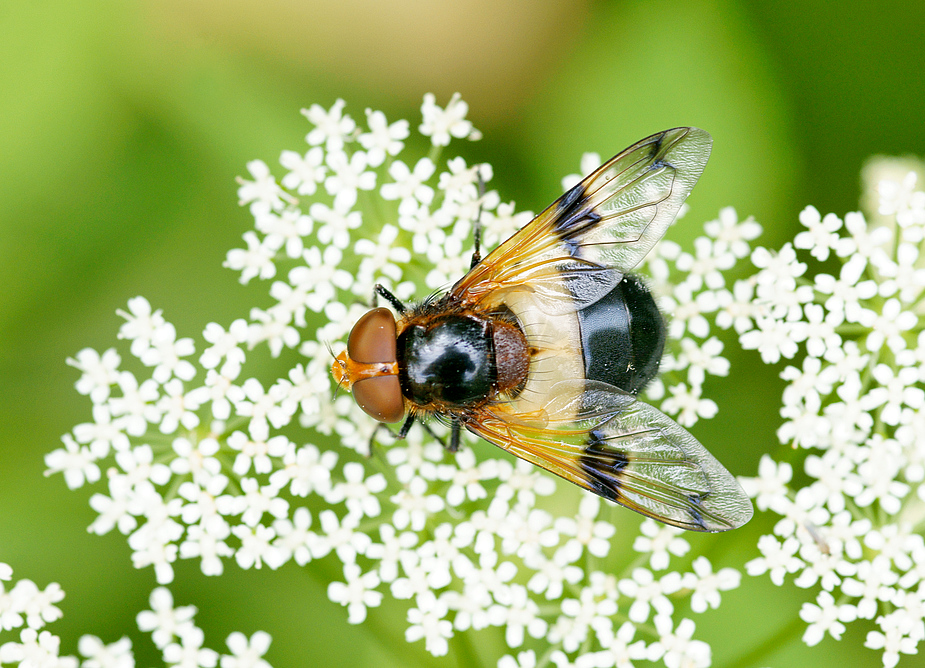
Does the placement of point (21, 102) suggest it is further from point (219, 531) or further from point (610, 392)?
point (610, 392)

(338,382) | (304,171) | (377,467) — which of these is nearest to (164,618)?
(377,467)

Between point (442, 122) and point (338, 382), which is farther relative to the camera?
point (442, 122)

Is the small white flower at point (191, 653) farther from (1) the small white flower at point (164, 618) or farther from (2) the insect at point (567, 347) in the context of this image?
(2) the insect at point (567, 347)

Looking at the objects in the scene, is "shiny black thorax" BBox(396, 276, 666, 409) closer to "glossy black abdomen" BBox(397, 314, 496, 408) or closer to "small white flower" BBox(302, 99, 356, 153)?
"glossy black abdomen" BBox(397, 314, 496, 408)

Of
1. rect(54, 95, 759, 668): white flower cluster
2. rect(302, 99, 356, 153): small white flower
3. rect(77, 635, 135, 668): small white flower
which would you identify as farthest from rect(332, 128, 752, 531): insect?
rect(77, 635, 135, 668): small white flower

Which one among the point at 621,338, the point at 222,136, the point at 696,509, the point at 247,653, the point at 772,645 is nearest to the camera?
the point at 696,509

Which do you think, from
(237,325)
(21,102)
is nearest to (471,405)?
(237,325)

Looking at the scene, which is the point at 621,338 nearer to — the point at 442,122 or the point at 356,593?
the point at 442,122
